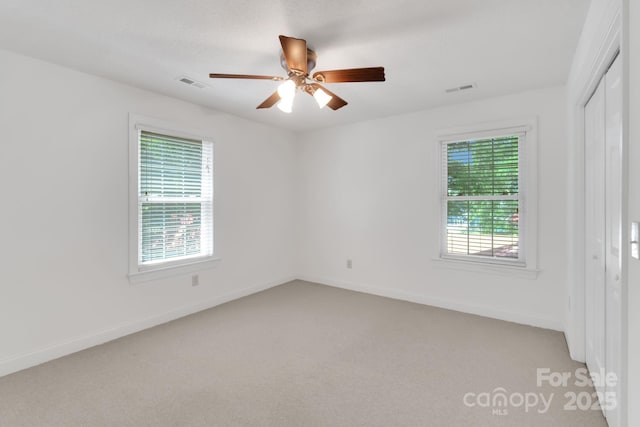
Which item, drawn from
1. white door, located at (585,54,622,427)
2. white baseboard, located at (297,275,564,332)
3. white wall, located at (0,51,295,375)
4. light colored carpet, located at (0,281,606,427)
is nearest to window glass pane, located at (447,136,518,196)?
white door, located at (585,54,622,427)

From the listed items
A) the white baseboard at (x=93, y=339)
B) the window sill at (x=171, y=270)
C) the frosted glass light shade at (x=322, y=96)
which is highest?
the frosted glass light shade at (x=322, y=96)

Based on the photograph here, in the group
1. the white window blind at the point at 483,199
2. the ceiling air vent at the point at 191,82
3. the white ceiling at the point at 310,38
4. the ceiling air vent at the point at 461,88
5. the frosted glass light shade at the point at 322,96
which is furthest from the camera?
the white window blind at the point at 483,199

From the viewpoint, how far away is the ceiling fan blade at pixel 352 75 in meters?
2.09

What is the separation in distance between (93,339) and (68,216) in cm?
114

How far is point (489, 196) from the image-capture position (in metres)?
3.56

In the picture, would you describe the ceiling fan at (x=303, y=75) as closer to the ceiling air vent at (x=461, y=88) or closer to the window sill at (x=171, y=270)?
the ceiling air vent at (x=461, y=88)

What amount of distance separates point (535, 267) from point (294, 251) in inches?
132

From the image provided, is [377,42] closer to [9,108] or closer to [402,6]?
[402,6]

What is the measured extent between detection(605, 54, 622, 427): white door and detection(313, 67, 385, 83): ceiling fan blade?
49.6 inches

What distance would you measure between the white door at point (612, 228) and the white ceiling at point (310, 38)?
0.64 metres

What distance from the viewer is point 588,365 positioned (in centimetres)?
237

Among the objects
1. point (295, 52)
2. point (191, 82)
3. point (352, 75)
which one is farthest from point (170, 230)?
point (352, 75)

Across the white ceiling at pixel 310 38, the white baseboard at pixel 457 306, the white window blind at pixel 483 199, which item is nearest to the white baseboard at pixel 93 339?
the white baseboard at pixel 457 306

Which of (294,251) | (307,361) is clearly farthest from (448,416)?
(294,251)
